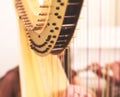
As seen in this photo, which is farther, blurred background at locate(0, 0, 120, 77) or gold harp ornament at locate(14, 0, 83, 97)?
blurred background at locate(0, 0, 120, 77)

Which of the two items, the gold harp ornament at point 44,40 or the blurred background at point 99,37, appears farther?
the blurred background at point 99,37

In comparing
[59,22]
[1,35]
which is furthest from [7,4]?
[59,22]

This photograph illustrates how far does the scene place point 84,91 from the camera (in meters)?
0.81

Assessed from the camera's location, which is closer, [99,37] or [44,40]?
[44,40]

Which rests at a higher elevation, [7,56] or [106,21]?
[106,21]

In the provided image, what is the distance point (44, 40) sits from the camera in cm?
61

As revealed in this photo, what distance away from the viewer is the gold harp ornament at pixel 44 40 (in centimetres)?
51

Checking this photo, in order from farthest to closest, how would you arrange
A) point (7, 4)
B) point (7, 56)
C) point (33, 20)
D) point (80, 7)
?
point (7, 56) < point (7, 4) < point (33, 20) < point (80, 7)

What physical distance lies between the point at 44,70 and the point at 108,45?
106cm

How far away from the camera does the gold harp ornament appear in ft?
1.67

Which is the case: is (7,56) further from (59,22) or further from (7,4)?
(59,22)

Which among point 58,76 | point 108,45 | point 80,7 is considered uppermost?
point 80,7

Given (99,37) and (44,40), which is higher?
(44,40)

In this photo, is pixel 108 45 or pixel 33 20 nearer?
pixel 33 20
